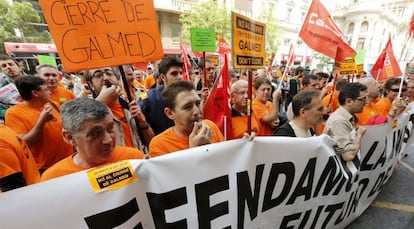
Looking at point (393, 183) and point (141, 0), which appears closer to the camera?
point (141, 0)

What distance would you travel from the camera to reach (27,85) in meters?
2.12

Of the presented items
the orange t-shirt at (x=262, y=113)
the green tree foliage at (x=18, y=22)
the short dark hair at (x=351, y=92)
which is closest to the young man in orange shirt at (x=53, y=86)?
the orange t-shirt at (x=262, y=113)

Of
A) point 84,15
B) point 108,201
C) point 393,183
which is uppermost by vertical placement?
point 84,15

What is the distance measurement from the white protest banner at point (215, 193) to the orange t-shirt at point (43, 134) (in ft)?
4.60

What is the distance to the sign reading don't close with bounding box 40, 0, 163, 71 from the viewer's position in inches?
53.1

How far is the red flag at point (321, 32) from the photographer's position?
2859 mm

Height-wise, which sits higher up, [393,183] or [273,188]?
[273,188]

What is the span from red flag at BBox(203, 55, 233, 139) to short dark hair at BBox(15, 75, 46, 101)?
169cm

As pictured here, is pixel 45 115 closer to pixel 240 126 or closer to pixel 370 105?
pixel 240 126

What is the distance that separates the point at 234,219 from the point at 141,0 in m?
1.62

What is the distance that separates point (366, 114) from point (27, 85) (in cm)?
439

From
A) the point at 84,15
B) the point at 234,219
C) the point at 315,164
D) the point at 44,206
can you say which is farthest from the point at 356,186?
the point at 84,15

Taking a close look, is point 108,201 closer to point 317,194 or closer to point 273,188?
point 273,188

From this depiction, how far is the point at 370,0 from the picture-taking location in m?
44.3
